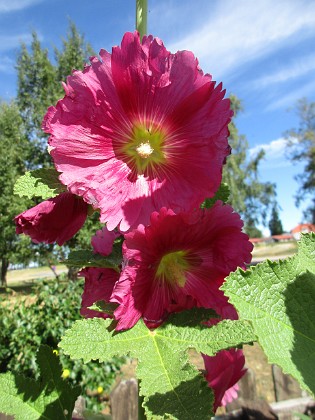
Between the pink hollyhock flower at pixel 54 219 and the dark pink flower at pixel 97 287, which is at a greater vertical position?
the pink hollyhock flower at pixel 54 219

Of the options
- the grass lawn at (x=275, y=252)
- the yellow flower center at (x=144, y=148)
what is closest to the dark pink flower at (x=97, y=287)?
the yellow flower center at (x=144, y=148)

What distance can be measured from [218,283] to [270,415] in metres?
2.50

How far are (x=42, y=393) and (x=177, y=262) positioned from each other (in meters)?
0.39

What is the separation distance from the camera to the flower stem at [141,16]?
701 mm

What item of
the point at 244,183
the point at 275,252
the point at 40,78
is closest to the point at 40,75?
the point at 40,78

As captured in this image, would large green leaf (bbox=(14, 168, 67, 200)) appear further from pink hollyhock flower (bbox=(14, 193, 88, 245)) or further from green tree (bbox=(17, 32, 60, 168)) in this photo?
green tree (bbox=(17, 32, 60, 168))

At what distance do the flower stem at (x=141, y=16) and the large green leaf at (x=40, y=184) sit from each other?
0.28 meters

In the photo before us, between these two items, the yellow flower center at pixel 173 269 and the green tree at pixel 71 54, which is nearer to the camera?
the yellow flower center at pixel 173 269

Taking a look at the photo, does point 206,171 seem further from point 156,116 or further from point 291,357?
point 291,357

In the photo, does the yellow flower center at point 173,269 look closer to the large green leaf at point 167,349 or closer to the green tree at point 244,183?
the large green leaf at point 167,349

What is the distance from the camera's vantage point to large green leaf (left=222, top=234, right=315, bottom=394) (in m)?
0.46

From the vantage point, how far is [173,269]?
69 centimetres

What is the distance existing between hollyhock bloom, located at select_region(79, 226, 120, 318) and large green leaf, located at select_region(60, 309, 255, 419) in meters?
0.15

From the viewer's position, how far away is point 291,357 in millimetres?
459
